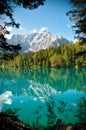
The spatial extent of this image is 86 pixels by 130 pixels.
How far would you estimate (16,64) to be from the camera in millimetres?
A: 185500

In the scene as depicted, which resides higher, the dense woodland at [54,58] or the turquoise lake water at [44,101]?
the dense woodland at [54,58]

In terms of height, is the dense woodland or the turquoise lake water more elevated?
the dense woodland

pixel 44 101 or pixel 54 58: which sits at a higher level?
pixel 54 58

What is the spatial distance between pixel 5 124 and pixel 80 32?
10.6 m

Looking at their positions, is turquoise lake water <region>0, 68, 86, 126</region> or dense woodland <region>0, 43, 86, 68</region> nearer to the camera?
turquoise lake water <region>0, 68, 86, 126</region>

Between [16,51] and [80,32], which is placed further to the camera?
[80,32]

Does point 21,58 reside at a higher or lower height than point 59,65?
higher

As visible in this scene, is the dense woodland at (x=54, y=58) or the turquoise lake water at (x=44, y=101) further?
the dense woodland at (x=54, y=58)

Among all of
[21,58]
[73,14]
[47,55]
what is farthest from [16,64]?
[73,14]

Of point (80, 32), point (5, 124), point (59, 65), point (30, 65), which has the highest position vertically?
point (30, 65)

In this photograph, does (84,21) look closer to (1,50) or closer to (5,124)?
(1,50)

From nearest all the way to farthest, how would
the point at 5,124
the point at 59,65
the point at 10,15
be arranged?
the point at 5,124 < the point at 10,15 < the point at 59,65

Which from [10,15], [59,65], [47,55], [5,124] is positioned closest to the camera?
[5,124]

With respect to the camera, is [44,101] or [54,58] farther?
[54,58]
